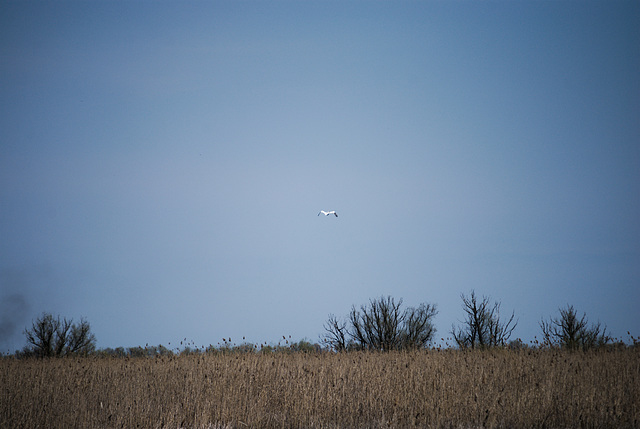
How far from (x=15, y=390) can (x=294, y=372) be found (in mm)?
7265

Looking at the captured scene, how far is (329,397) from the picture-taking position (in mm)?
11977

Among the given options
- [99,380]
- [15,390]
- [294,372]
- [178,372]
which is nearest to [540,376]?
[294,372]

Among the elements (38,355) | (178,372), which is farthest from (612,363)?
(38,355)

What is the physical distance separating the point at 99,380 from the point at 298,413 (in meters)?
6.56

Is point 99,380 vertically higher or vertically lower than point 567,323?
lower

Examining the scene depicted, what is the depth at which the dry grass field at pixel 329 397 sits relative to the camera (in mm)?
10914

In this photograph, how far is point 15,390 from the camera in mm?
→ 13055

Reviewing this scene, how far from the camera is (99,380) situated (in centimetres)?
1466

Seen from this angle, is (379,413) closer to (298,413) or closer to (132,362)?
(298,413)

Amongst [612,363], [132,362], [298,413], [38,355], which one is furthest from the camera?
[38,355]

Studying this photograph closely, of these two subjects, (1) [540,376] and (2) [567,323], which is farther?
(2) [567,323]

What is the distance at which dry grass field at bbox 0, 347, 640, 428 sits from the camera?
10914mm

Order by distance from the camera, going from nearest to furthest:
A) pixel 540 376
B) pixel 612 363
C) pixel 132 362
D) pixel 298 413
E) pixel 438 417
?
pixel 438 417 < pixel 298 413 < pixel 540 376 < pixel 612 363 < pixel 132 362

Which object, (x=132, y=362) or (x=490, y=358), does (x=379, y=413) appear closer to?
(x=490, y=358)
